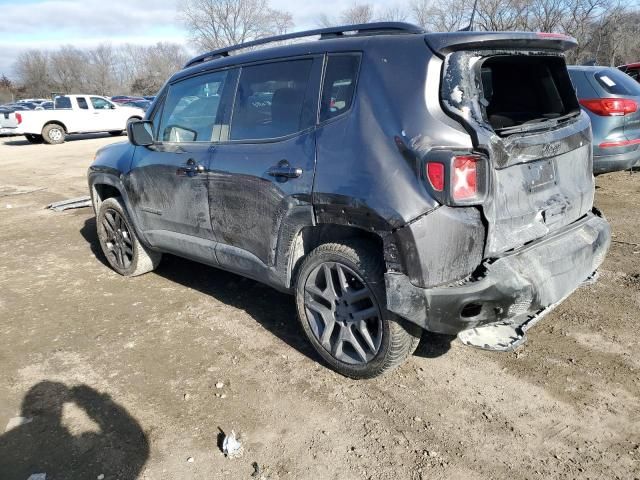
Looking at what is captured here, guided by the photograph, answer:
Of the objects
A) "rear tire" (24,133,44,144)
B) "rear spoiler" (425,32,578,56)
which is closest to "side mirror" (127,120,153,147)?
"rear spoiler" (425,32,578,56)

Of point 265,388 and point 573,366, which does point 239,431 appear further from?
point 573,366

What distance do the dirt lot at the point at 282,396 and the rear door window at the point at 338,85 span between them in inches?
62.4

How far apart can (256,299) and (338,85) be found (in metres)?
2.11

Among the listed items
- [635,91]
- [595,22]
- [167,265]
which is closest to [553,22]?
[595,22]

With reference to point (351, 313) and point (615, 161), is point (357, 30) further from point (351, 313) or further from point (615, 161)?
point (615, 161)

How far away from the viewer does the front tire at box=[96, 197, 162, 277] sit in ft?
15.8

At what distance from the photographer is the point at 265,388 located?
3072 millimetres

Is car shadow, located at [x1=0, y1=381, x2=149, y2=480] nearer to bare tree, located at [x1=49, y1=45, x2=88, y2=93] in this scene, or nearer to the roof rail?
the roof rail

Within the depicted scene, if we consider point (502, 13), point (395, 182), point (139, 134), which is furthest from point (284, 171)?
point (502, 13)

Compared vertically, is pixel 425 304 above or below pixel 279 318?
above

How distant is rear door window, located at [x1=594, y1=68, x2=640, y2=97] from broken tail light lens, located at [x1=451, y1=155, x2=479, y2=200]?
475 centimetres

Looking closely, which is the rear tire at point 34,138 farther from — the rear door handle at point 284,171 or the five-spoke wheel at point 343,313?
the five-spoke wheel at point 343,313

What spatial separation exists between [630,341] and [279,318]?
7.90ft

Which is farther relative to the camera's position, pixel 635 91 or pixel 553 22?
pixel 553 22
